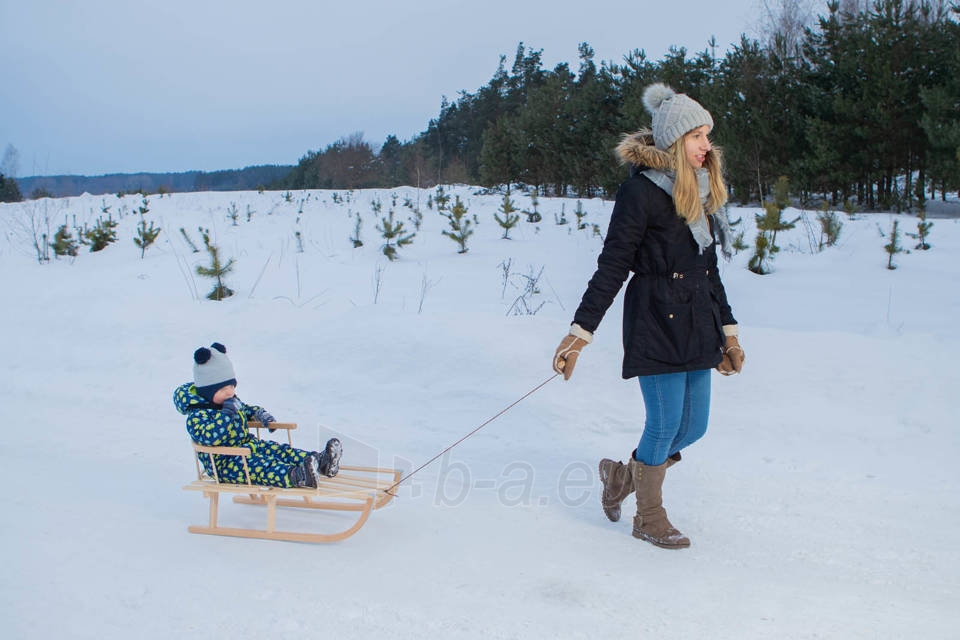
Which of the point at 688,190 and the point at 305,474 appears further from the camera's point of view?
the point at 305,474

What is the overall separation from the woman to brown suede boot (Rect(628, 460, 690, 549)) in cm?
1

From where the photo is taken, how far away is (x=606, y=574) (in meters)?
2.88

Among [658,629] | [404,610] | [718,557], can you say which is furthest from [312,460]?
[718,557]

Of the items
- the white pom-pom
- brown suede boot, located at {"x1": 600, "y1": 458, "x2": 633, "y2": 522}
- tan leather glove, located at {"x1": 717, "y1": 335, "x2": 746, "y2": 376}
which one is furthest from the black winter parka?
brown suede boot, located at {"x1": 600, "y1": 458, "x2": 633, "y2": 522}

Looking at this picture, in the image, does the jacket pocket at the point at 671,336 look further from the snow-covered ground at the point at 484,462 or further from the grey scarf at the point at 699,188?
the snow-covered ground at the point at 484,462

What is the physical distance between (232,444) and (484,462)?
5.01 feet

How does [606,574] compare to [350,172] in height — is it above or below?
below

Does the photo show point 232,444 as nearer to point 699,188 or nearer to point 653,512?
point 653,512

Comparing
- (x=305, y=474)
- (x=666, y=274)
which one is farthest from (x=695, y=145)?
(x=305, y=474)

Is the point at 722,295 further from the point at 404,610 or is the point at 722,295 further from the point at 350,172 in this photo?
the point at 350,172

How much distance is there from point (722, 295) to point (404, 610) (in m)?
1.86

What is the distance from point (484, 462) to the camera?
14.0 feet

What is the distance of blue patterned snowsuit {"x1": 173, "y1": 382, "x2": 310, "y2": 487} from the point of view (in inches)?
128

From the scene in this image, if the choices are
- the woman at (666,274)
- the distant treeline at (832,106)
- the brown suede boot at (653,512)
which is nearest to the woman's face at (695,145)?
the woman at (666,274)
